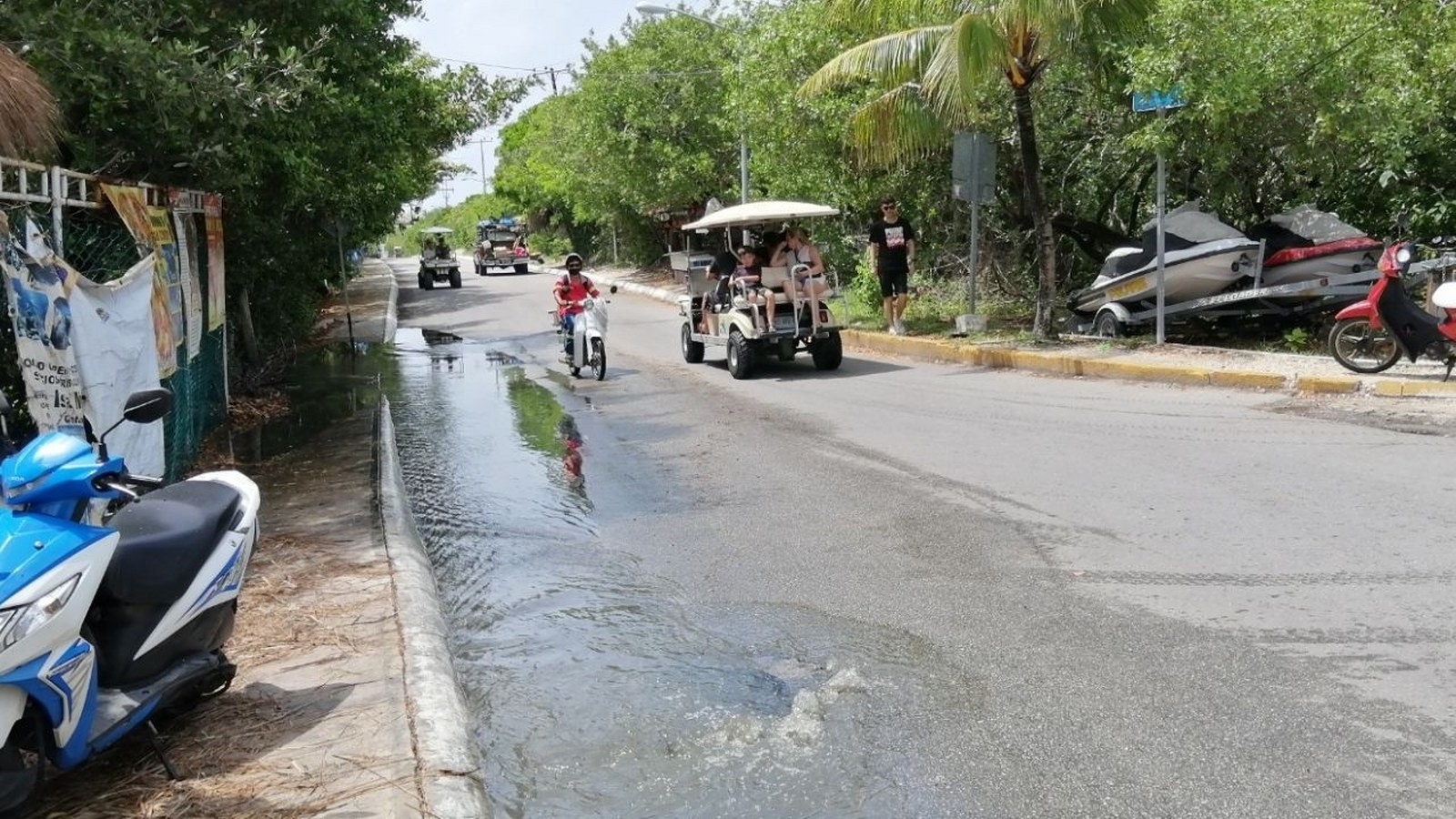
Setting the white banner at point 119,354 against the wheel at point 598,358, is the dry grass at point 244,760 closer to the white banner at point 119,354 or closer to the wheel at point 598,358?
the white banner at point 119,354

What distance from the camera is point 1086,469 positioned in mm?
8641

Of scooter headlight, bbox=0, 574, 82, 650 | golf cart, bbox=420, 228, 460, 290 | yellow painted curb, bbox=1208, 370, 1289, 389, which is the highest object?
golf cart, bbox=420, 228, 460, 290

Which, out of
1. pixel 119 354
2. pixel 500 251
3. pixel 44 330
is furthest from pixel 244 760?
pixel 500 251

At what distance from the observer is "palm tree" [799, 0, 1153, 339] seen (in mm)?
13805

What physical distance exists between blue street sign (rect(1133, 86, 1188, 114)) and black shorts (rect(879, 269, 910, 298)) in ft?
Answer: 16.5

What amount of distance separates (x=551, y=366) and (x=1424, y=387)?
442 inches

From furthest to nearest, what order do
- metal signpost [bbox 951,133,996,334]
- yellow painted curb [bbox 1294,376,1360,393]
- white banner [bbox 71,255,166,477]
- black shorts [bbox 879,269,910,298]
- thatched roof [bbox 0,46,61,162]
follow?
1. black shorts [bbox 879,269,910,298]
2. metal signpost [bbox 951,133,996,334]
3. yellow painted curb [bbox 1294,376,1360,393]
4. thatched roof [bbox 0,46,61,162]
5. white banner [bbox 71,255,166,477]

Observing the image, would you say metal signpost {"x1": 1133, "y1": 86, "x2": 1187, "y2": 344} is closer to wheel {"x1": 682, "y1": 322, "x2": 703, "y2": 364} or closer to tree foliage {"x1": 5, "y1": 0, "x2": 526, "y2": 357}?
wheel {"x1": 682, "y1": 322, "x2": 703, "y2": 364}

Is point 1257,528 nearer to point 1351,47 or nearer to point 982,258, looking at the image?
point 1351,47

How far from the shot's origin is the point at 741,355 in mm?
15094

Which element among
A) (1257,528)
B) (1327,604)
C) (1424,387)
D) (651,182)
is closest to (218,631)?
(1327,604)

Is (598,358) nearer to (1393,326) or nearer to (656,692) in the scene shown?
(1393,326)

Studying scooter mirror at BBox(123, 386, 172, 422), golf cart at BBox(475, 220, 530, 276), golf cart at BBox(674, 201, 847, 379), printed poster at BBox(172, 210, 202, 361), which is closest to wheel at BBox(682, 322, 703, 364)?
golf cart at BBox(674, 201, 847, 379)

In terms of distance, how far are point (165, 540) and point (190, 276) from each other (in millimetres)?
6763
